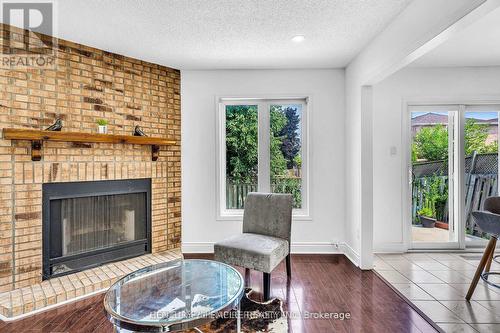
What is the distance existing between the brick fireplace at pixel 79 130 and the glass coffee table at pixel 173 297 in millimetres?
1356

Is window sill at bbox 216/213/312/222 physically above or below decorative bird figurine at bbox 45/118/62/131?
below

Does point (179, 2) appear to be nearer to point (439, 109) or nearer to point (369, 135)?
point (369, 135)

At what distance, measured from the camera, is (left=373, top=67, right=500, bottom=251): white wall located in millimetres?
3807

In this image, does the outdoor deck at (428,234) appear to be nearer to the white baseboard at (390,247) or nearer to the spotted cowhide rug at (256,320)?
the white baseboard at (390,247)

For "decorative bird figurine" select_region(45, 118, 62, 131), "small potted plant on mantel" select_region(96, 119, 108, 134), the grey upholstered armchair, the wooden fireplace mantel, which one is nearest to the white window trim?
the grey upholstered armchair

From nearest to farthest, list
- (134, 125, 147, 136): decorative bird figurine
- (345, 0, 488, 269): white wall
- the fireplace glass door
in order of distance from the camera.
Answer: (345, 0, 488, 269): white wall
the fireplace glass door
(134, 125, 147, 136): decorative bird figurine


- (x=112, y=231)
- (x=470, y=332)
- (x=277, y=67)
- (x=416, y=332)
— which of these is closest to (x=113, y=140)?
(x=112, y=231)

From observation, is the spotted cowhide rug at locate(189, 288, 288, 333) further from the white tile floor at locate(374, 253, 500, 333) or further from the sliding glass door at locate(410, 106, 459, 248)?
the sliding glass door at locate(410, 106, 459, 248)

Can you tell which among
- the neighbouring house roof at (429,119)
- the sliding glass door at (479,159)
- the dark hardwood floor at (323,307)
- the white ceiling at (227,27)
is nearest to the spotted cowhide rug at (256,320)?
the dark hardwood floor at (323,307)

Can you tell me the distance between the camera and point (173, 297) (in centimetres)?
178

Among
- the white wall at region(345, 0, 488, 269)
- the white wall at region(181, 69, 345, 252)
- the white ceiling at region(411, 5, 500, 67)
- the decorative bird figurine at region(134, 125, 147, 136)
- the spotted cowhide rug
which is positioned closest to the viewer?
the white wall at region(345, 0, 488, 269)

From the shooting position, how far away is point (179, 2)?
86.7 inches

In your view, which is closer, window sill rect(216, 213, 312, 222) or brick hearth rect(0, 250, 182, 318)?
brick hearth rect(0, 250, 182, 318)

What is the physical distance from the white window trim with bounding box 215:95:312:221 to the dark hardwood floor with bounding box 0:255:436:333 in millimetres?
940
